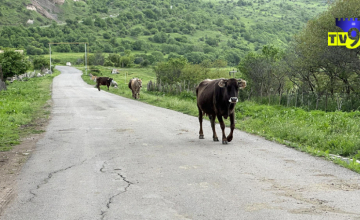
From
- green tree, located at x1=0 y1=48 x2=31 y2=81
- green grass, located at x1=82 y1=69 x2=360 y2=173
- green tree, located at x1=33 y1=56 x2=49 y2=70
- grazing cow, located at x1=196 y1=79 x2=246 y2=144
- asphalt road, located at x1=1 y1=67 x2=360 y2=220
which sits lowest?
asphalt road, located at x1=1 y1=67 x2=360 y2=220

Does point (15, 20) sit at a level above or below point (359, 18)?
above

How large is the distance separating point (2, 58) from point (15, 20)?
163 meters

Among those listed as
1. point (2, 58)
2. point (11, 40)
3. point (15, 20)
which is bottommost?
point (2, 58)

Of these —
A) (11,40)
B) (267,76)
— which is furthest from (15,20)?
(267,76)

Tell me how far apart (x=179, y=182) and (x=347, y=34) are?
58.2 ft

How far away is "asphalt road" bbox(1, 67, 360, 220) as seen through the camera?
538 centimetres

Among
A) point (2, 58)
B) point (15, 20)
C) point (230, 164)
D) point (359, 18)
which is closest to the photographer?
point (230, 164)

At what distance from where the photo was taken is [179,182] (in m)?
6.82

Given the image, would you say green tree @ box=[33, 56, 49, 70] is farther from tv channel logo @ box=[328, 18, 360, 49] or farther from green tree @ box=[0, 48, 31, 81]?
tv channel logo @ box=[328, 18, 360, 49]

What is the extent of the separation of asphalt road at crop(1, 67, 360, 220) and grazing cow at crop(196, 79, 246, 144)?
631 mm

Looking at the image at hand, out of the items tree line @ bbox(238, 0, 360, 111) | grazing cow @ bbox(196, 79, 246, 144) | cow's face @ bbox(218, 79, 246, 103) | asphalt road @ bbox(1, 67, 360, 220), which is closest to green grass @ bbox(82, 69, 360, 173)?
asphalt road @ bbox(1, 67, 360, 220)

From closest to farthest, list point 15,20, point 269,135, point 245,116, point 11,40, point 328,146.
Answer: point 328,146, point 269,135, point 245,116, point 11,40, point 15,20

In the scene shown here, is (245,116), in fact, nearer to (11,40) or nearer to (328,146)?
(328,146)

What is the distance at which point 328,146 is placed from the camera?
1009cm
